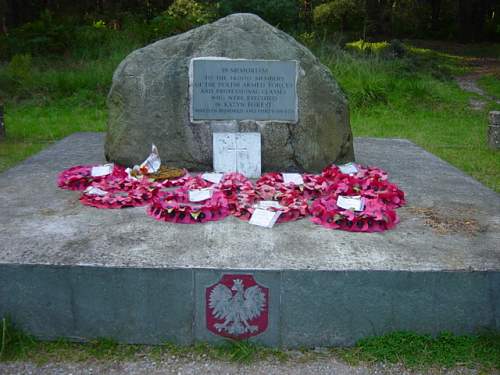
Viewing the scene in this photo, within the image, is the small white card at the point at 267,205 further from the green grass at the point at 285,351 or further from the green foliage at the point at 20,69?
the green foliage at the point at 20,69

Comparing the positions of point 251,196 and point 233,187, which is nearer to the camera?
point 251,196

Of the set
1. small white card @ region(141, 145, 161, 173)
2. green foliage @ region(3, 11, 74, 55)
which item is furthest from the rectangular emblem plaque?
green foliage @ region(3, 11, 74, 55)

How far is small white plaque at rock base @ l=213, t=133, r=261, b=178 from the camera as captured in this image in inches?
164

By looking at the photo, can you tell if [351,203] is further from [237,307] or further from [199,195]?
[237,307]

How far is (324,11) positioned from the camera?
66.6 feet

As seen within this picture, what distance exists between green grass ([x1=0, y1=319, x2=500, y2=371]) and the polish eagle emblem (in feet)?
0.23

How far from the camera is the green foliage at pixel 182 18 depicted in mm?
12633

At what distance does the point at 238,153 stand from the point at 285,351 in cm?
194

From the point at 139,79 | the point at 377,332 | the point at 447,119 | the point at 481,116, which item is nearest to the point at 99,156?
the point at 139,79

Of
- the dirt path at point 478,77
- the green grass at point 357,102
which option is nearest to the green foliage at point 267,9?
the green grass at point 357,102

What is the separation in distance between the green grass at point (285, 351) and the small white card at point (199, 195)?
3.53ft

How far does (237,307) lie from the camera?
2527 millimetres

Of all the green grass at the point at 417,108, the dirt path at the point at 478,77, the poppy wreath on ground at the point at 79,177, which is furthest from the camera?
the dirt path at the point at 478,77

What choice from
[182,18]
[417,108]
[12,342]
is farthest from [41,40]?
[12,342]
